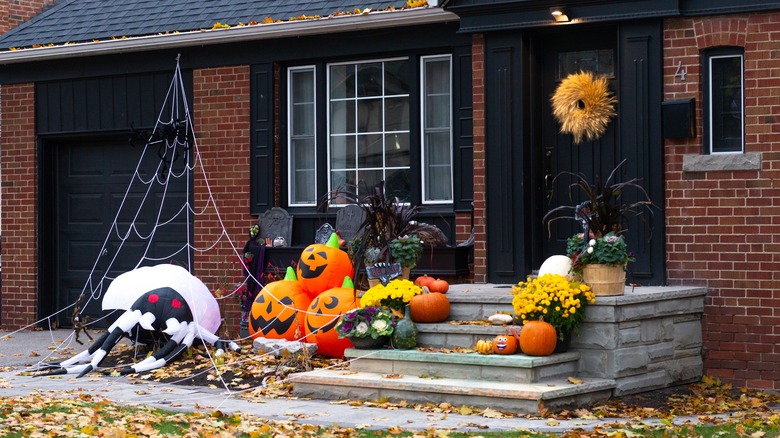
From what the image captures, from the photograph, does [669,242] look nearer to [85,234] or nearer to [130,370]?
[130,370]

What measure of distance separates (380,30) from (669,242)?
13.7 ft

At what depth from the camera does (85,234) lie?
1614cm

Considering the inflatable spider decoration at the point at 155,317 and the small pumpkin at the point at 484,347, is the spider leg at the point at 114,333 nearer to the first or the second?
the inflatable spider decoration at the point at 155,317

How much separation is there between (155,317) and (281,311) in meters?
1.27

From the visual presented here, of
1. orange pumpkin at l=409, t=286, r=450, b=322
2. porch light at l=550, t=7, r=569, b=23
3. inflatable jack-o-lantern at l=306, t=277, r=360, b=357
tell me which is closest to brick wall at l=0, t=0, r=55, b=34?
inflatable jack-o-lantern at l=306, t=277, r=360, b=357

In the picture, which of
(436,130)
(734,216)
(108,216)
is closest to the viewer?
(734,216)

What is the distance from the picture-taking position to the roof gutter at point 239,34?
1321cm

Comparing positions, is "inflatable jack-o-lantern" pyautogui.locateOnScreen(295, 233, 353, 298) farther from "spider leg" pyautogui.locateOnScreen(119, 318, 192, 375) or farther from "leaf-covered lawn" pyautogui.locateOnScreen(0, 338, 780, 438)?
"spider leg" pyautogui.locateOnScreen(119, 318, 192, 375)

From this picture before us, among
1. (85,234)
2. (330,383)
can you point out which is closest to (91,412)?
(330,383)

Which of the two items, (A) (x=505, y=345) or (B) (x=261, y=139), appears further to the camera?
(B) (x=261, y=139)

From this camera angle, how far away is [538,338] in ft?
32.4

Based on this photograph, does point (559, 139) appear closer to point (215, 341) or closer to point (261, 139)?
point (261, 139)

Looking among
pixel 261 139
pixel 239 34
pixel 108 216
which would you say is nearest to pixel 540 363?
pixel 261 139

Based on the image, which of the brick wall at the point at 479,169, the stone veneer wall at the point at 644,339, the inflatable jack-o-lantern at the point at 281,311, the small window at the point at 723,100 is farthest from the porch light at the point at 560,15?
the inflatable jack-o-lantern at the point at 281,311
